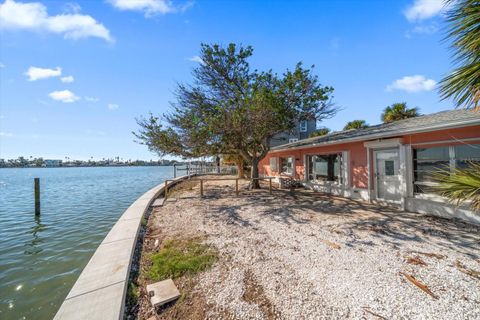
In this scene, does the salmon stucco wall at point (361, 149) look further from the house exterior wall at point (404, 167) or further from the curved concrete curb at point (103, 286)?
the curved concrete curb at point (103, 286)

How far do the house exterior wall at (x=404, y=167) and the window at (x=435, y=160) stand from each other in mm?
156

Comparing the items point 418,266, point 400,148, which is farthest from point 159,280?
point 400,148

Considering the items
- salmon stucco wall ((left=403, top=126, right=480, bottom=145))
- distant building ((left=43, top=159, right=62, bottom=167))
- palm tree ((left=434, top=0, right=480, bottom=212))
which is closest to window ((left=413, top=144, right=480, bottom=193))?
salmon stucco wall ((left=403, top=126, right=480, bottom=145))

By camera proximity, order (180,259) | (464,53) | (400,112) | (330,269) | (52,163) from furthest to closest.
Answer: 1. (52,163)
2. (400,112)
3. (180,259)
4. (330,269)
5. (464,53)

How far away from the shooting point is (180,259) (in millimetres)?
4199

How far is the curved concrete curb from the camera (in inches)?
106

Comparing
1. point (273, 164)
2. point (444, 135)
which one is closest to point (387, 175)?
point (444, 135)

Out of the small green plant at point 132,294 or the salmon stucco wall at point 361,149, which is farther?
the salmon stucco wall at point 361,149

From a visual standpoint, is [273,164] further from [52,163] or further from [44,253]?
[52,163]

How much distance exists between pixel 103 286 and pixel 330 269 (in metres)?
3.67

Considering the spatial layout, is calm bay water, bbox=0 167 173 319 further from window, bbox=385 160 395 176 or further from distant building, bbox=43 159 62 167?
distant building, bbox=43 159 62 167

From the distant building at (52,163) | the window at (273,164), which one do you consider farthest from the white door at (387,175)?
the distant building at (52,163)

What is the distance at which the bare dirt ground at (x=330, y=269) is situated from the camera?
8.95ft

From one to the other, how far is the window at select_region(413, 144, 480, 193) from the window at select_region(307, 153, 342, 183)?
3.50 meters
